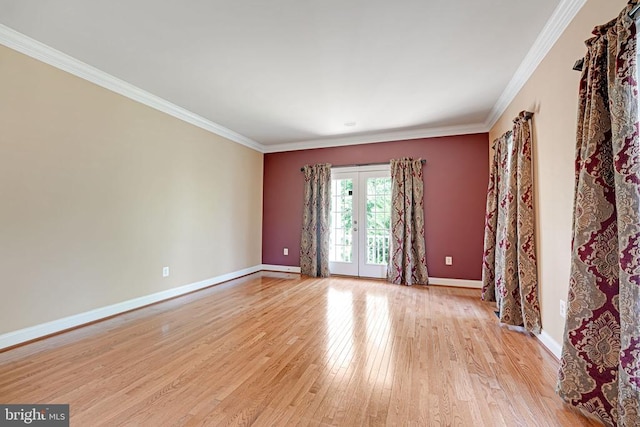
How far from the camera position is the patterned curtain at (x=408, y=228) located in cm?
450

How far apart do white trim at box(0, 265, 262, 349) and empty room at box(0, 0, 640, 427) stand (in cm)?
2

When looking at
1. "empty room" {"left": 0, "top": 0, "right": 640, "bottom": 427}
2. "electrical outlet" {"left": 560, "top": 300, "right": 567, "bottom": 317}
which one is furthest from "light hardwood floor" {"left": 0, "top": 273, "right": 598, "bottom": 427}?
"electrical outlet" {"left": 560, "top": 300, "right": 567, "bottom": 317}

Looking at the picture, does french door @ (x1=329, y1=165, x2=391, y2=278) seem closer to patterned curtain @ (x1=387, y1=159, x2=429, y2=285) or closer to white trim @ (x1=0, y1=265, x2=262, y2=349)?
patterned curtain @ (x1=387, y1=159, x2=429, y2=285)

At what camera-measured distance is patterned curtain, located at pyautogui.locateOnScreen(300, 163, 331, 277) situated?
508 cm

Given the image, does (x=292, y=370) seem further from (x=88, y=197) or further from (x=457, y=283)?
(x=457, y=283)

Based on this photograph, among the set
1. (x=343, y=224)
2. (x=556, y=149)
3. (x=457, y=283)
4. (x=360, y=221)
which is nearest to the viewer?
(x=556, y=149)

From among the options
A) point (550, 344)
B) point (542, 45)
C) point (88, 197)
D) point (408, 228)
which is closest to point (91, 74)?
point (88, 197)

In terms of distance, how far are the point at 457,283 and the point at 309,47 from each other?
4047 millimetres

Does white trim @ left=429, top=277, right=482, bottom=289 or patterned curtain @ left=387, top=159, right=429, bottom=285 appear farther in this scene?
patterned curtain @ left=387, top=159, right=429, bottom=285

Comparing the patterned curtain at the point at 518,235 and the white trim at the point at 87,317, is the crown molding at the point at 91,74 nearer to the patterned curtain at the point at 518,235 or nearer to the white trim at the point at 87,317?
the white trim at the point at 87,317

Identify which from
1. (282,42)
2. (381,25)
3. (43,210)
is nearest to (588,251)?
(381,25)

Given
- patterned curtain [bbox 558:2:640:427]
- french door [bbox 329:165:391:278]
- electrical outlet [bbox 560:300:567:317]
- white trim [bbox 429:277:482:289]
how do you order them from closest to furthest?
patterned curtain [bbox 558:2:640:427], electrical outlet [bbox 560:300:567:317], white trim [bbox 429:277:482:289], french door [bbox 329:165:391:278]

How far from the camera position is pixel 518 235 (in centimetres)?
263

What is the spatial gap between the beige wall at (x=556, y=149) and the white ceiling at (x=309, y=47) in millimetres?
177
